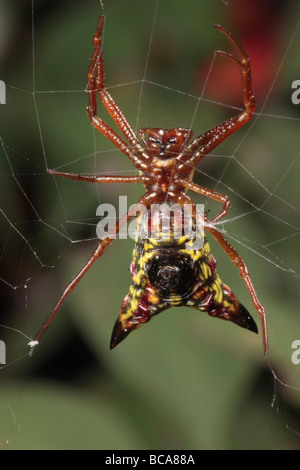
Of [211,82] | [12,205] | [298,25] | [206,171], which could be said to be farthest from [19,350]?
[298,25]

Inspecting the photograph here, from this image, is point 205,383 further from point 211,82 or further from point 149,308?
point 211,82

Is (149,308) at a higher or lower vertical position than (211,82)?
lower

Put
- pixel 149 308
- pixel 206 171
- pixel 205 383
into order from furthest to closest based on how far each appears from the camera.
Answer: pixel 206 171 < pixel 205 383 < pixel 149 308

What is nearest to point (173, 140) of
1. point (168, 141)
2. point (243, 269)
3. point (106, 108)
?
point (168, 141)

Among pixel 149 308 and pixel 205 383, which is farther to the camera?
pixel 205 383
